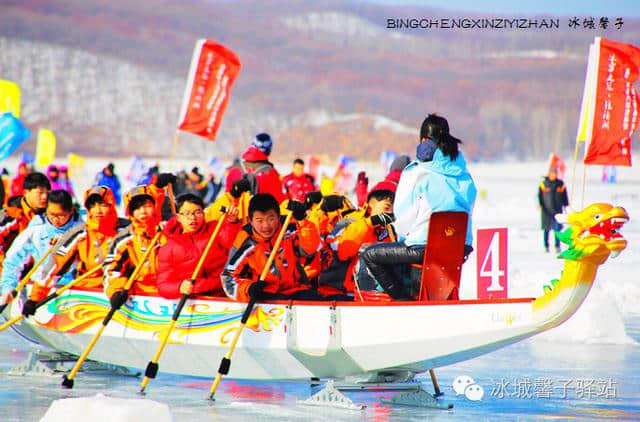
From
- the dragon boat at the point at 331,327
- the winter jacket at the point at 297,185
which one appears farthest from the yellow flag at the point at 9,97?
the dragon boat at the point at 331,327

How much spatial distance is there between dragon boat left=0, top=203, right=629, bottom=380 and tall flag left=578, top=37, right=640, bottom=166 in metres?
6.92

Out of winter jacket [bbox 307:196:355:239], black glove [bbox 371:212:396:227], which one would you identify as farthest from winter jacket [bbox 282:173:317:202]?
black glove [bbox 371:212:396:227]

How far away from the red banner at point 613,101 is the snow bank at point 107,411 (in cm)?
893

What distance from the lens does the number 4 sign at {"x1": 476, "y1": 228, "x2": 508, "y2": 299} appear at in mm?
6301

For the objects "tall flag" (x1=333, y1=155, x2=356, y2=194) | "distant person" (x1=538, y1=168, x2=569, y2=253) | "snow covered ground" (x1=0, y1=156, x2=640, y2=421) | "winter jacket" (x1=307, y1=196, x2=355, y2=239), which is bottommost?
"snow covered ground" (x1=0, y1=156, x2=640, y2=421)

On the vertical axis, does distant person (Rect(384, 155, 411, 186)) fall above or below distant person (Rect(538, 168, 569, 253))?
below

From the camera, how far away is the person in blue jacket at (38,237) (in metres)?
8.53

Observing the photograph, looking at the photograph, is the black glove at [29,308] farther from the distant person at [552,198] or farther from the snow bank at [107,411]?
the distant person at [552,198]

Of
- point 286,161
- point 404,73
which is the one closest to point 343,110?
point 404,73

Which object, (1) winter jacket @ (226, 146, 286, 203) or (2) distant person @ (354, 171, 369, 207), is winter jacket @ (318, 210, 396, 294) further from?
(2) distant person @ (354, 171, 369, 207)

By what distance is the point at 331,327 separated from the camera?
6.68 metres

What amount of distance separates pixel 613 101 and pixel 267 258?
715 centimetres

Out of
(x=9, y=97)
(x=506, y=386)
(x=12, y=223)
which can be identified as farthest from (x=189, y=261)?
(x=9, y=97)

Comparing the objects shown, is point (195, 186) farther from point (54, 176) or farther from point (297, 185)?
point (297, 185)
